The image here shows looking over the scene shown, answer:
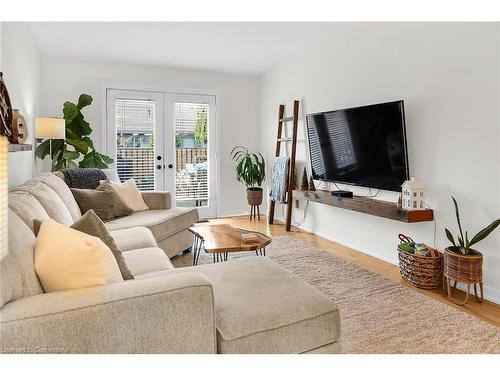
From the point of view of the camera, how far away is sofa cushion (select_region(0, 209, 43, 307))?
3.73 feet

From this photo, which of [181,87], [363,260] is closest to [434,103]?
[363,260]

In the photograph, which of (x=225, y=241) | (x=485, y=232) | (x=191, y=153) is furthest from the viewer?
(x=191, y=153)

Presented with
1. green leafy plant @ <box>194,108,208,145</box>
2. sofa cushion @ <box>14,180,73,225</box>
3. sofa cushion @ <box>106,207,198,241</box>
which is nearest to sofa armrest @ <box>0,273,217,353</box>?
sofa cushion @ <box>14,180,73,225</box>

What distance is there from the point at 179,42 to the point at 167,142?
163cm

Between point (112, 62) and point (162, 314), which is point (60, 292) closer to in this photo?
point (162, 314)

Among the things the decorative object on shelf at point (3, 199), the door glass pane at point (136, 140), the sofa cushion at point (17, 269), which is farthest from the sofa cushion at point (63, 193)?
the door glass pane at point (136, 140)

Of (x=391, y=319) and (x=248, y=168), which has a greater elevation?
(x=248, y=168)

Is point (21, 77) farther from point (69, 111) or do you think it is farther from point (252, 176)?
point (252, 176)

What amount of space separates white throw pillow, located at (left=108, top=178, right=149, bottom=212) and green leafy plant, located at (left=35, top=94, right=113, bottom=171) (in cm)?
103

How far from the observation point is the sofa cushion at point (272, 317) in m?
1.31

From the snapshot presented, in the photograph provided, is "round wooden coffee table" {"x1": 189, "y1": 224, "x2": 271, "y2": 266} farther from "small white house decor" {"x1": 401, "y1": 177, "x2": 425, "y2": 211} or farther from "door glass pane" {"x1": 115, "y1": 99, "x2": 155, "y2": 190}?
"door glass pane" {"x1": 115, "y1": 99, "x2": 155, "y2": 190}

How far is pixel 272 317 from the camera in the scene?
1.36 m

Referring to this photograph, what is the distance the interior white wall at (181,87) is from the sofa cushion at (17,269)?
4150 millimetres
